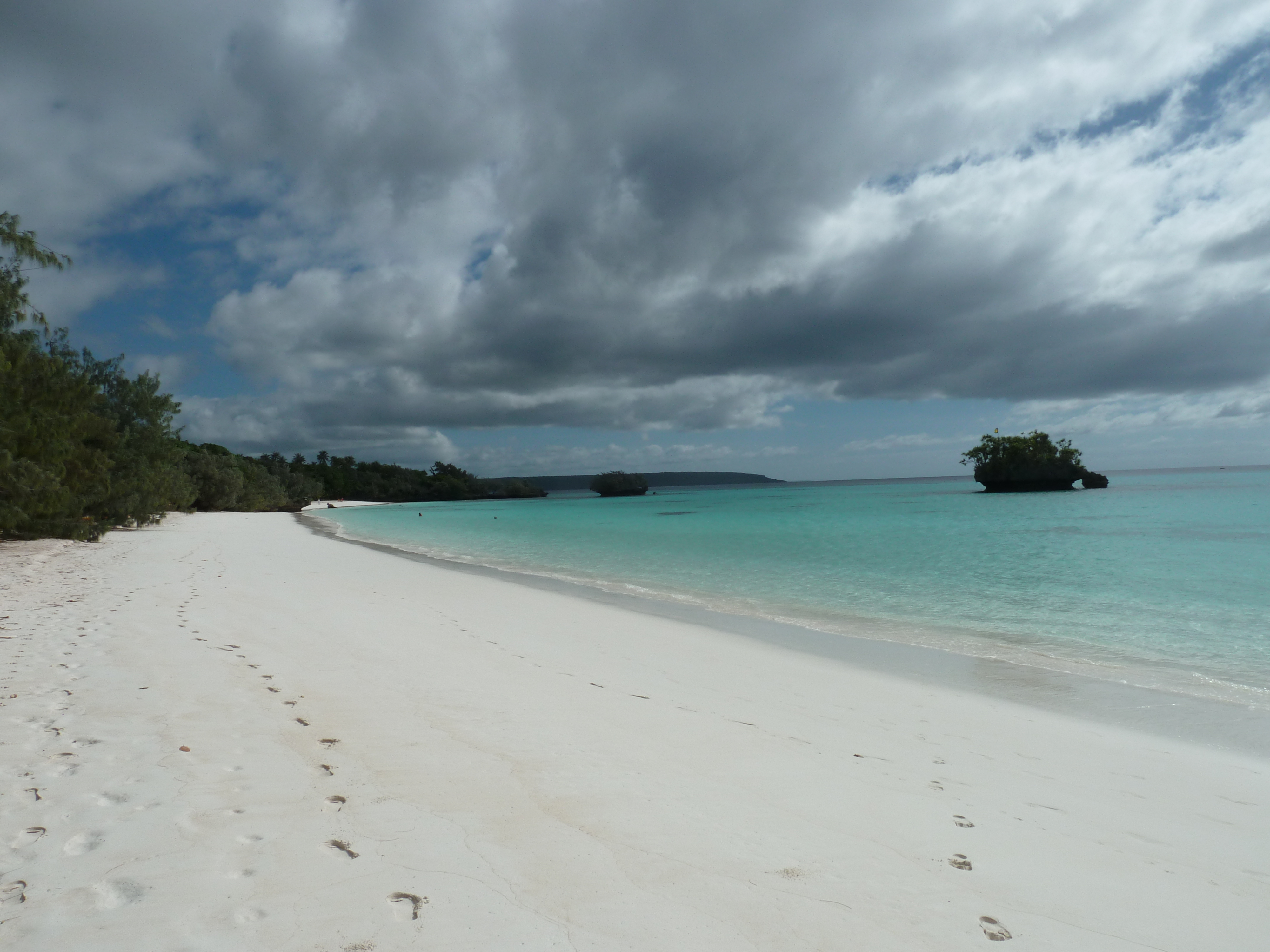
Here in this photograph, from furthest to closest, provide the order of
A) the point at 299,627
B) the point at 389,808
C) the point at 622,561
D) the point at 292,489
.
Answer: the point at 292,489 < the point at 622,561 < the point at 299,627 < the point at 389,808

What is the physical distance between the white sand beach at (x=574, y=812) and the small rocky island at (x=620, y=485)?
169 m

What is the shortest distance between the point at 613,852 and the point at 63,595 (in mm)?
11780

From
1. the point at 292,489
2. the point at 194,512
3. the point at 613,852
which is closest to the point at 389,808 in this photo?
the point at 613,852

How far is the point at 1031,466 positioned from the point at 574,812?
97.3 metres

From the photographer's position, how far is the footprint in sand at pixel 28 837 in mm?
2801

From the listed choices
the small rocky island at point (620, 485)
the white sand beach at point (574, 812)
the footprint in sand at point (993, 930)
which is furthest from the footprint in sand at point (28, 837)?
the small rocky island at point (620, 485)

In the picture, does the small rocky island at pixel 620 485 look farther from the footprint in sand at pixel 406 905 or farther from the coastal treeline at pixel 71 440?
the footprint in sand at pixel 406 905

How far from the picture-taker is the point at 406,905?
2502 millimetres

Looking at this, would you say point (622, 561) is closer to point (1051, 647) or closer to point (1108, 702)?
point (1051, 647)

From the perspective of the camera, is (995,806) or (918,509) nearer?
(995,806)

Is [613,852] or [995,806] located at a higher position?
[613,852]

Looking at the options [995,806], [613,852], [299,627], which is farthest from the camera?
[299,627]

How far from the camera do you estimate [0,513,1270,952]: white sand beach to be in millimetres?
2498

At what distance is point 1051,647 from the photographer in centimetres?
973
